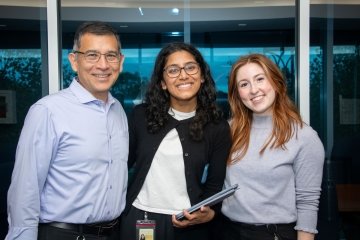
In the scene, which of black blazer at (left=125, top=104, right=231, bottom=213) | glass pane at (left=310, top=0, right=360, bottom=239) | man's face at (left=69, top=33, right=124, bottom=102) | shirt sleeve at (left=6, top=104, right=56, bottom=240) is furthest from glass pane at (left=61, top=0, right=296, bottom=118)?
shirt sleeve at (left=6, top=104, right=56, bottom=240)

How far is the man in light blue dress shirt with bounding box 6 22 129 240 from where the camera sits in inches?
69.8

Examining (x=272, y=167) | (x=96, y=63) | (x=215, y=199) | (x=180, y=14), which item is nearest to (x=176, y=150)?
(x=215, y=199)

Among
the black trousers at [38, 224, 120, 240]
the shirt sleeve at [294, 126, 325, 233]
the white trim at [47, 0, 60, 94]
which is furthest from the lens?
the white trim at [47, 0, 60, 94]

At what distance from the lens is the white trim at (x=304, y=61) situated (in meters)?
3.36

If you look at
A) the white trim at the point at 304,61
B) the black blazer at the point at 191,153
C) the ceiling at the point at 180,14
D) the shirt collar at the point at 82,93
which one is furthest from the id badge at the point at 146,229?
the ceiling at the point at 180,14

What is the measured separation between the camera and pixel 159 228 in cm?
208

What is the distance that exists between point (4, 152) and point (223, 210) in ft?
8.11

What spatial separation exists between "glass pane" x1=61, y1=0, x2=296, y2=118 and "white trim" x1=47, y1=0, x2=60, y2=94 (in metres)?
0.18

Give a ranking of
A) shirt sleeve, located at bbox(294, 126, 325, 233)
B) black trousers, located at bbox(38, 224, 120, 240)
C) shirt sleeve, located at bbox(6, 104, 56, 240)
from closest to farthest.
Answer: shirt sleeve, located at bbox(6, 104, 56, 240) < black trousers, located at bbox(38, 224, 120, 240) < shirt sleeve, located at bbox(294, 126, 325, 233)

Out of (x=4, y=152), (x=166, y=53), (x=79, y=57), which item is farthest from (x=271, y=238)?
(x=4, y=152)

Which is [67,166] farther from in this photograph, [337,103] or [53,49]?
[337,103]

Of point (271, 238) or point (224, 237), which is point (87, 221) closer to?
point (224, 237)

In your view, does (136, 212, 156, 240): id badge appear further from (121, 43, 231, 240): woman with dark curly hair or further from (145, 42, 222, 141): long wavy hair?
(145, 42, 222, 141): long wavy hair

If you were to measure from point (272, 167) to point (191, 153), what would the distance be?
0.42 meters
